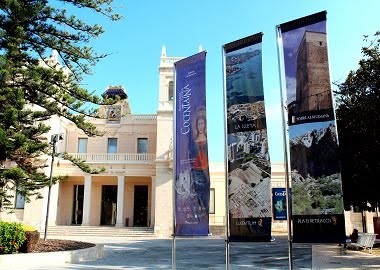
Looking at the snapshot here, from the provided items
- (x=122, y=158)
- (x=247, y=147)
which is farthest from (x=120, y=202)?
(x=247, y=147)

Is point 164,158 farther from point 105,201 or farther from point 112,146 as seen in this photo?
point 105,201

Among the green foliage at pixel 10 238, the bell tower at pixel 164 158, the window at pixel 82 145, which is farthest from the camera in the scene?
the window at pixel 82 145

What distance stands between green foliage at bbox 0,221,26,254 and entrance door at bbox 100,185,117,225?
18.6 metres

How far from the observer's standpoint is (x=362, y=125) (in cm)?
1195

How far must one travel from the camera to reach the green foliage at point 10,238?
10336 millimetres

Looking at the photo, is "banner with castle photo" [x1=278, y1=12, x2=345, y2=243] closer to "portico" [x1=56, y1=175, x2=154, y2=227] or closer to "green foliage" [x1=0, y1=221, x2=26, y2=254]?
"green foliage" [x1=0, y1=221, x2=26, y2=254]

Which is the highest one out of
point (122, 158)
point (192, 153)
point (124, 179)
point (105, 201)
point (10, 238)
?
point (122, 158)

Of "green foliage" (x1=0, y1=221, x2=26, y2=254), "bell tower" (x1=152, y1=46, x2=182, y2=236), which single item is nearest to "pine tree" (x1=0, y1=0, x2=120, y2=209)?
"green foliage" (x1=0, y1=221, x2=26, y2=254)

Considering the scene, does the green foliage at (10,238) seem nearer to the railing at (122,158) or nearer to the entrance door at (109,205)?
the railing at (122,158)

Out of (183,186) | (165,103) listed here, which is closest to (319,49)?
(183,186)

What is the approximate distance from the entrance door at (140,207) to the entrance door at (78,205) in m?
4.14

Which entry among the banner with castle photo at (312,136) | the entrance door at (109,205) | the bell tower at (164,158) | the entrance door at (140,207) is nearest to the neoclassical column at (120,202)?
the bell tower at (164,158)

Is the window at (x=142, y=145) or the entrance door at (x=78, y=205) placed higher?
the window at (x=142, y=145)

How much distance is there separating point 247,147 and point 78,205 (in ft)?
79.4
